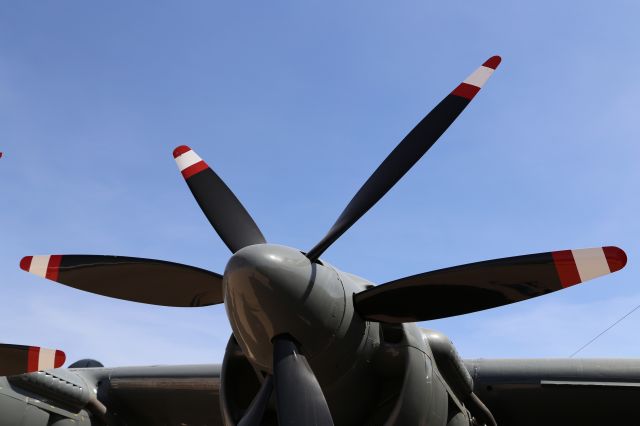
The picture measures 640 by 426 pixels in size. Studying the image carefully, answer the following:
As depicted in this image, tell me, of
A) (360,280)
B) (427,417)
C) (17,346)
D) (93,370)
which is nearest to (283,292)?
(360,280)

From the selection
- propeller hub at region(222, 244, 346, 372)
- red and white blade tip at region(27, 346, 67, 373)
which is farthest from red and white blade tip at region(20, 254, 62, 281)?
propeller hub at region(222, 244, 346, 372)

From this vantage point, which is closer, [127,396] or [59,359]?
[59,359]

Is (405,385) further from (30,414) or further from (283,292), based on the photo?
(30,414)

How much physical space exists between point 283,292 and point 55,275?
3100 mm

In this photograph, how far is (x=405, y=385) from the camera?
711cm

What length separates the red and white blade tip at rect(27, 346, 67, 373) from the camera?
308 inches

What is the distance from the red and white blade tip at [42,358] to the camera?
7818mm

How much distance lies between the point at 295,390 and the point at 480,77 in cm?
422

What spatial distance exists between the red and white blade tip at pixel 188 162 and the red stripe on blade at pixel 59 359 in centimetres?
248

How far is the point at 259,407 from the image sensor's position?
675cm

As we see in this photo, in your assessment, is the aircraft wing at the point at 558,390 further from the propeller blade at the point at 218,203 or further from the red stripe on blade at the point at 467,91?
the propeller blade at the point at 218,203

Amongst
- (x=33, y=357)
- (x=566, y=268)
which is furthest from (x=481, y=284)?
(x=33, y=357)

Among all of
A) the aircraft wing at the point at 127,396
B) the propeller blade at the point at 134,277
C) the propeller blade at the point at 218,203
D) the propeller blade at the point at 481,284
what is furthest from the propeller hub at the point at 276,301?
the aircraft wing at the point at 127,396

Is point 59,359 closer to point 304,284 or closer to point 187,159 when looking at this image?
point 187,159
